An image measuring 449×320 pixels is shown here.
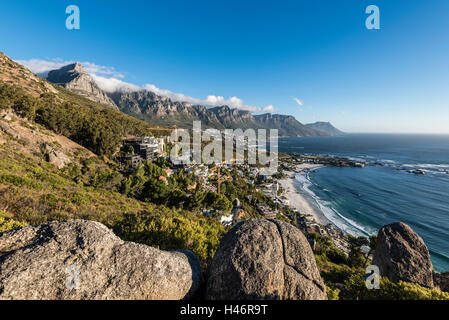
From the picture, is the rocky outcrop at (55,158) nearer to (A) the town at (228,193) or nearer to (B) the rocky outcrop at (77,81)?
(A) the town at (228,193)

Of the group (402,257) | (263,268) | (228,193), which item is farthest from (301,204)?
(263,268)

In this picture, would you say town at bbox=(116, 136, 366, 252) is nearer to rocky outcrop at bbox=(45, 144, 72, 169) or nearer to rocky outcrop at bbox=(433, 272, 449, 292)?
rocky outcrop at bbox=(45, 144, 72, 169)

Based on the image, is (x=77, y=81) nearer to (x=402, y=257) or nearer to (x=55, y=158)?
(x=55, y=158)

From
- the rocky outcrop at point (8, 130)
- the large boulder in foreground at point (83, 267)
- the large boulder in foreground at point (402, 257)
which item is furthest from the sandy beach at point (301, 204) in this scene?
the rocky outcrop at point (8, 130)

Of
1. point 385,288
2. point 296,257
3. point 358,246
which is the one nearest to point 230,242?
point 296,257

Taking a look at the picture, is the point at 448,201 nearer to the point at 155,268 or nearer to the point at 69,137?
the point at 155,268
